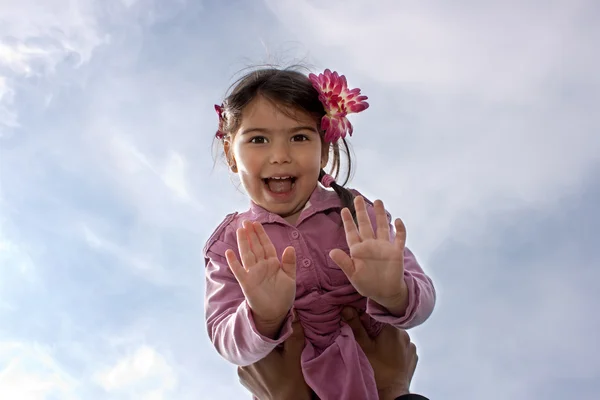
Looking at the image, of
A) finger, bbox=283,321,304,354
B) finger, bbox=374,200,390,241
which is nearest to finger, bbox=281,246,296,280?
finger, bbox=374,200,390,241

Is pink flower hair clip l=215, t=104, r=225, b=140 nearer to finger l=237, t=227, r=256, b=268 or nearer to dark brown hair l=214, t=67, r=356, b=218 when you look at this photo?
dark brown hair l=214, t=67, r=356, b=218

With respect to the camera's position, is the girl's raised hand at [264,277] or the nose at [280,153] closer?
the girl's raised hand at [264,277]

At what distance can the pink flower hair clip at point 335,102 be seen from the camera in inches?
98.9

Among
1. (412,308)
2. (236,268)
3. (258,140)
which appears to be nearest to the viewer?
(236,268)

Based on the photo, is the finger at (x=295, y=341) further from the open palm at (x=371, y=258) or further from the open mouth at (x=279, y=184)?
the open mouth at (x=279, y=184)

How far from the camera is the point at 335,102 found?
Result: 2533 mm

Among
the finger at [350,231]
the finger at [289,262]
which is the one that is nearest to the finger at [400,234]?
the finger at [350,231]

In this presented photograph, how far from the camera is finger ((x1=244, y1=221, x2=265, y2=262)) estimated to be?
1937 mm

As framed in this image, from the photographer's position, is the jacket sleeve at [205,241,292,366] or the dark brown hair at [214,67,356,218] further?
the dark brown hair at [214,67,356,218]

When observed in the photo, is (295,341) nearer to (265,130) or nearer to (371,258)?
(371,258)

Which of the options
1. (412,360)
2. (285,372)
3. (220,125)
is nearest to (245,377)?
(285,372)

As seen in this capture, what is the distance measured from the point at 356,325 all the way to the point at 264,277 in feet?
1.76

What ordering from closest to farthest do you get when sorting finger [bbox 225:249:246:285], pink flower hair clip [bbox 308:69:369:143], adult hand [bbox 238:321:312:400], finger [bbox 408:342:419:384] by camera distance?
finger [bbox 225:249:246:285]
adult hand [bbox 238:321:312:400]
finger [bbox 408:342:419:384]
pink flower hair clip [bbox 308:69:369:143]

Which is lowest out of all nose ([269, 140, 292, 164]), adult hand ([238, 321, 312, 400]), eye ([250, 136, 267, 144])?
adult hand ([238, 321, 312, 400])
